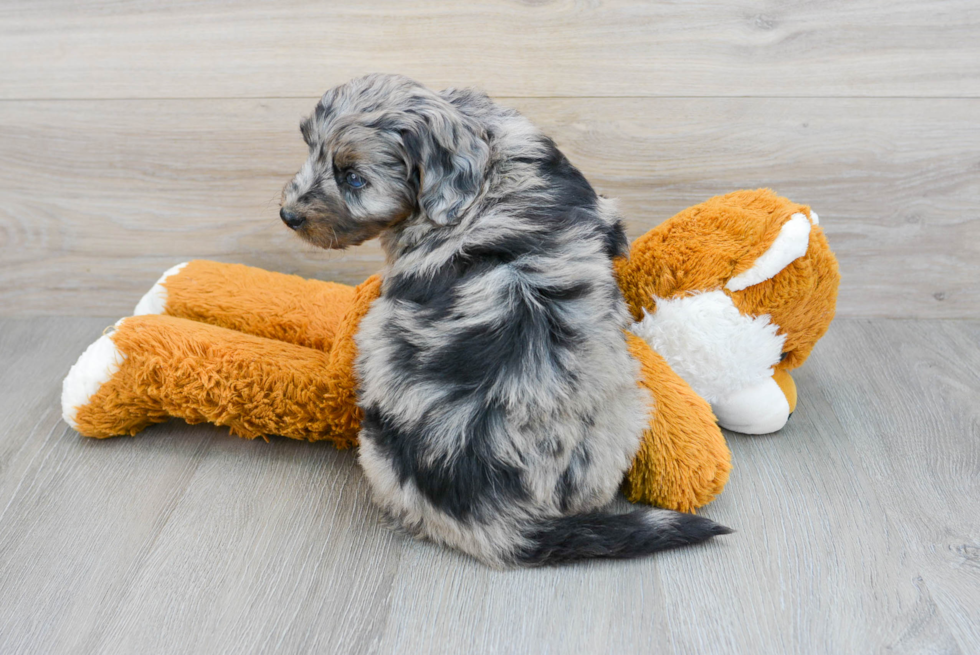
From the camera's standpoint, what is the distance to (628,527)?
4.37ft

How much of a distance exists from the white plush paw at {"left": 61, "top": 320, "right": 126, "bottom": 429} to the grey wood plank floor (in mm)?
134

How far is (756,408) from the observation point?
1642 millimetres

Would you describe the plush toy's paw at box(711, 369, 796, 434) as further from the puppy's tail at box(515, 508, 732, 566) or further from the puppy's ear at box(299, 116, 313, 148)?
the puppy's ear at box(299, 116, 313, 148)

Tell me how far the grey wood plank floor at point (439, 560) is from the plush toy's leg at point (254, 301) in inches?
10.4

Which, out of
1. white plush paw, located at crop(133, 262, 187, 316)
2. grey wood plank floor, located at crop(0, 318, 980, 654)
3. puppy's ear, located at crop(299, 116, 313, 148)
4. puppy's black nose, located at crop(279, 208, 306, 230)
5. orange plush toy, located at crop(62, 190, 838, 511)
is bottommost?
grey wood plank floor, located at crop(0, 318, 980, 654)

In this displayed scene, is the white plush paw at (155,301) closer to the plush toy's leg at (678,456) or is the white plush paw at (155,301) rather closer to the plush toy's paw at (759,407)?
the plush toy's leg at (678,456)

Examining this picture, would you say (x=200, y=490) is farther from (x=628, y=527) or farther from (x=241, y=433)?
(x=628, y=527)

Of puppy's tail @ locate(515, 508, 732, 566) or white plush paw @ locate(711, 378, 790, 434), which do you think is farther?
white plush paw @ locate(711, 378, 790, 434)

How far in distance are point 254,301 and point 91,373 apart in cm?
39

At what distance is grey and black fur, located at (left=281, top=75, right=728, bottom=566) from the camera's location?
127 centimetres

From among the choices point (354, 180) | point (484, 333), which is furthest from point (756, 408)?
point (354, 180)

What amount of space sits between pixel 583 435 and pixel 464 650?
1.31ft

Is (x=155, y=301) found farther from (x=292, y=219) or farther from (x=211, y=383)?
(x=292, y=219)

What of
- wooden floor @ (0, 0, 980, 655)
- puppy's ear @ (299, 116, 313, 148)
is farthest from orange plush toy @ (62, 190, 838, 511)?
puppy's ear @ (299, 116, 313, 148)
